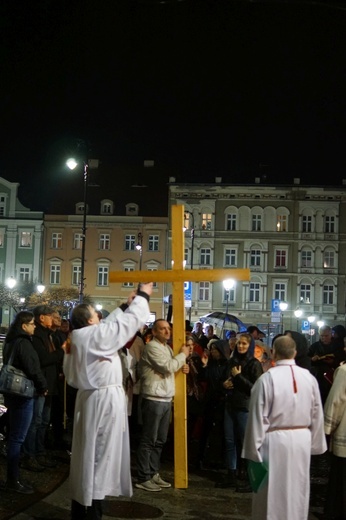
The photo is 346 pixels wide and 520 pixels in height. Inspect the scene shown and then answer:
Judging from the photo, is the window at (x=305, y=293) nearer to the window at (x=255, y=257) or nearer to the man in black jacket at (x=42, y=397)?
the window at (x=255, y=257)

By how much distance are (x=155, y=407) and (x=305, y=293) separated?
5485cm

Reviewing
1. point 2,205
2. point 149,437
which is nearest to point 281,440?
point 149,437

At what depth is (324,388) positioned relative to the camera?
11188 millimetres

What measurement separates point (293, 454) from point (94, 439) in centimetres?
183

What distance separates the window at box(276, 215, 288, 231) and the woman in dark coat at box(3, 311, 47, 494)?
182 feet

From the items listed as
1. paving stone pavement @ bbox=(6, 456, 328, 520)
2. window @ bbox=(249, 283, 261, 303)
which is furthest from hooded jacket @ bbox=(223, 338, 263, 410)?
window @ bbox=(249, 283, 261, 303)

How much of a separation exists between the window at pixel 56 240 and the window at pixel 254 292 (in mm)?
17901

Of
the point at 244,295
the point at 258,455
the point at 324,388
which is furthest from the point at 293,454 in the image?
the point at 244,295

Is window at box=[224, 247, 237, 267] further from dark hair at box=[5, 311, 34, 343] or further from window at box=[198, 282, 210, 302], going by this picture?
dark hair at box=[5, 311, 34, 343]

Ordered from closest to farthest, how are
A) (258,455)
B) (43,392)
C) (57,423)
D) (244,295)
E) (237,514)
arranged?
(258,455), (237,514), (43,392), (57,423), (244,295)

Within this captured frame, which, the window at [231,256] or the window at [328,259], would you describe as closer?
the window at [328,259]

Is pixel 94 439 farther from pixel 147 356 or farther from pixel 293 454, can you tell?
pixel 147 356

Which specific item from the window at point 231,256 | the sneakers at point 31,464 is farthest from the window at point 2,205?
the sneakers at point 31,464

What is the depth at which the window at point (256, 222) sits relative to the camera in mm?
62188
